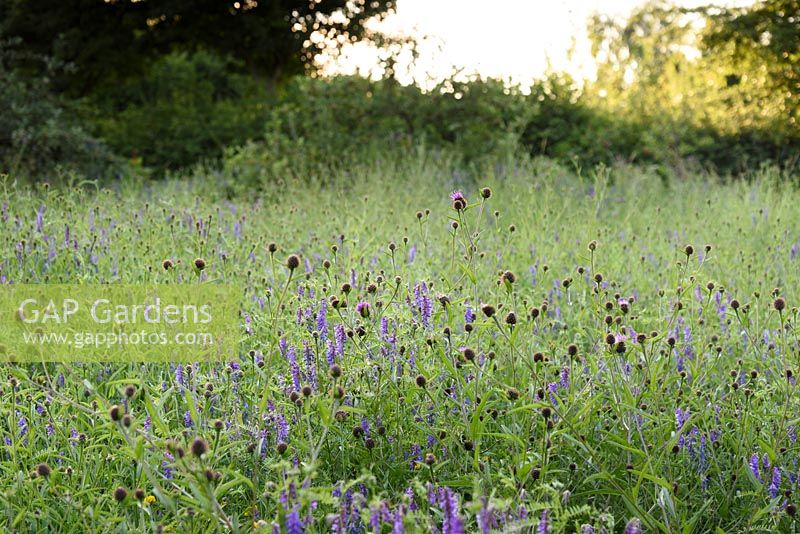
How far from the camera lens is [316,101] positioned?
1011 cm

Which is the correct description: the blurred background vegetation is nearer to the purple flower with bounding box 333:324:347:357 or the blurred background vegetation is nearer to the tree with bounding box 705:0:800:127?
the tree with bounding box 705:0:800:127

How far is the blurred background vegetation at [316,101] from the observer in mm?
9820

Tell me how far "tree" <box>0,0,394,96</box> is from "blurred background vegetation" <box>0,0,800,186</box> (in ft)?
0.10

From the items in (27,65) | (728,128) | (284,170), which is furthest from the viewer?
(27,65)

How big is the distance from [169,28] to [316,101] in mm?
6446

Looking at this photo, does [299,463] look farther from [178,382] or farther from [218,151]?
[218,151]

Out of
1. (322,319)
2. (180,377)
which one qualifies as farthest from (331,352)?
(180,377)

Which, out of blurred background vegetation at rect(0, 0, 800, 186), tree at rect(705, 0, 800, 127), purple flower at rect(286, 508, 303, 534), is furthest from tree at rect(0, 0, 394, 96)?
purple flower at rect(286, 508, 303, 534)

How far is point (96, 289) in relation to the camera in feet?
11.8

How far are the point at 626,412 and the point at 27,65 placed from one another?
45.8ft

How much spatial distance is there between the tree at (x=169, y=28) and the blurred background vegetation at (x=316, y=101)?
0.10 feet

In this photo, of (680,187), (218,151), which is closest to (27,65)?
(218,151)

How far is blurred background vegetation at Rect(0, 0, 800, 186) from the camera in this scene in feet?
32.2

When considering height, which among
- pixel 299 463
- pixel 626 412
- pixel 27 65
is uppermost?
pixel 27 65
